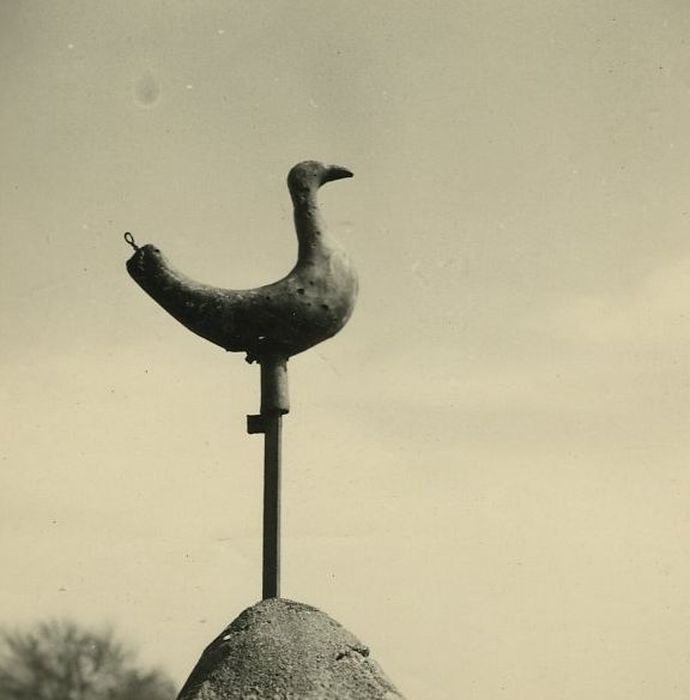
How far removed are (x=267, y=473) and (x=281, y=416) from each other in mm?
191

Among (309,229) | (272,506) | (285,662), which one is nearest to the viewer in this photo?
(285,662)


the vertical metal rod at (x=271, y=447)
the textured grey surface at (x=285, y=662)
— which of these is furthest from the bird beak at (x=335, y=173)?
the textured grey surface at (x=285, y=662)

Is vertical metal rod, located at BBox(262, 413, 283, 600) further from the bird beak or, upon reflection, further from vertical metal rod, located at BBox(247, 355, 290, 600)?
the bird beak

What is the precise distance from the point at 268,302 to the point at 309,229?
0.33 metres

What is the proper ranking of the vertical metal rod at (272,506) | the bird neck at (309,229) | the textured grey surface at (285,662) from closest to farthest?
the textured grey surface at (285,662), the vertical metal rod at (272,506), the bird neck at (309,229)

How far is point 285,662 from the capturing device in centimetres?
349

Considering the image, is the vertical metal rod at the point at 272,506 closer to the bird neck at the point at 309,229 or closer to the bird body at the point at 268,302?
the bird body at the point at 268,302

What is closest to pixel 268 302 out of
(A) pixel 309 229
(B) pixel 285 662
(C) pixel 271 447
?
(A) pixel 309 229

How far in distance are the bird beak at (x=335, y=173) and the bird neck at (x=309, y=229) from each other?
114mm

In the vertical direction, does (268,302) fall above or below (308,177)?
below

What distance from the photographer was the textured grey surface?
3428mm

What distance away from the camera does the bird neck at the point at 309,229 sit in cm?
411

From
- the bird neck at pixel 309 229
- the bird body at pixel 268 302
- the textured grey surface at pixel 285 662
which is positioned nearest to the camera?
the textured grey surface at pixel 285 662

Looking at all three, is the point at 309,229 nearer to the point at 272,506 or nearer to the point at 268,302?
the point at 268,302
